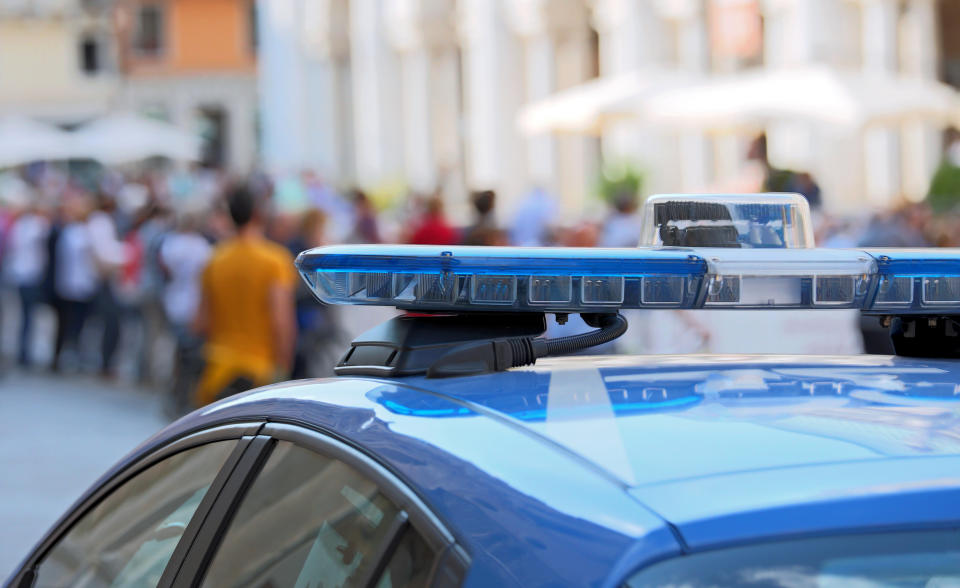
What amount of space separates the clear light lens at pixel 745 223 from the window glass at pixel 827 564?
0.75m

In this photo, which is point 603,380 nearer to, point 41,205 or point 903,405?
point 903,405

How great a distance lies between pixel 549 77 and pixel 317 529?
25424mm

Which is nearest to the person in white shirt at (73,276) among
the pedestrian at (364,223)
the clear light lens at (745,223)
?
the pedestrian at (364,223)

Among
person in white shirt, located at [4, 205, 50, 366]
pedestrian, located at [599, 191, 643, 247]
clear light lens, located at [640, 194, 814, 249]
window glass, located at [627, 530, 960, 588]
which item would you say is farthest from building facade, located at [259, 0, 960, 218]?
window glass, located at [627, 530, 960, 588]

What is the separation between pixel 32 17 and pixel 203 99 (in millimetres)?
8588

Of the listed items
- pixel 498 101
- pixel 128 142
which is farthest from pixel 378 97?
pixel 498 101

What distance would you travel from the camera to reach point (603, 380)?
2059mm

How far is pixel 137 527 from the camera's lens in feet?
8.92

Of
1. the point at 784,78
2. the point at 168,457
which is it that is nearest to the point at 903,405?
the point at 168,457

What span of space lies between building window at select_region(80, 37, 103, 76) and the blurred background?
777 inches

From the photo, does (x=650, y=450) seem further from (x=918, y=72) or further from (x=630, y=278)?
(x=918, y=72)

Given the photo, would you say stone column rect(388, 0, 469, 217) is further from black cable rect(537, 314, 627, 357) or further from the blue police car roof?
the blue police car roof

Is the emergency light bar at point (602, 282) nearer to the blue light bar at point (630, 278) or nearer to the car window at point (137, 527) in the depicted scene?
the blue light bar at point (630, 278)

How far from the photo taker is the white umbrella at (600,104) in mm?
16109
